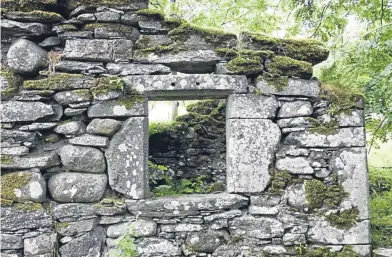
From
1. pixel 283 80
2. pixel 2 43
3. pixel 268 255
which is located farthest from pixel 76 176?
pixel 283 80

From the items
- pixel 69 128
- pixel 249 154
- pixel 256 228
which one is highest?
pixel 69 128

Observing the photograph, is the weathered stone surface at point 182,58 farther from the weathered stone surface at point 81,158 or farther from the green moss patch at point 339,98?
the green moss patch at point 339,98

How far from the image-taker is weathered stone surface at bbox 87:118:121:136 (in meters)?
3.91

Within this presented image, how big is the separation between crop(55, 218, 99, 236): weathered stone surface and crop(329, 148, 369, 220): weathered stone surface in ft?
8.63

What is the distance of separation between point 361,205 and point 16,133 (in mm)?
3650

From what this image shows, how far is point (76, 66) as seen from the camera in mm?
3969

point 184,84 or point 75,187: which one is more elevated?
point 184,84

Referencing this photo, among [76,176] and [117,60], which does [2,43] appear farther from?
[76,176]

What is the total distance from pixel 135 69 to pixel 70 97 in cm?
73

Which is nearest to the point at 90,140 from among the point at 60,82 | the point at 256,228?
the point at 60,82

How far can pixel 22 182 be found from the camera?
12.2 ft

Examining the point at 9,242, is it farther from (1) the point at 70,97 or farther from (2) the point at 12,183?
(1) the point at 70,97

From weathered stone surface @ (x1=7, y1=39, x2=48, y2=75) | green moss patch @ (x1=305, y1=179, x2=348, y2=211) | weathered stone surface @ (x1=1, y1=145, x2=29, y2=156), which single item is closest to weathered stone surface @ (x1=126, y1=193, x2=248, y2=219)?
green moss patch @ (x1=305, y1=179, x2=348, y2=211)

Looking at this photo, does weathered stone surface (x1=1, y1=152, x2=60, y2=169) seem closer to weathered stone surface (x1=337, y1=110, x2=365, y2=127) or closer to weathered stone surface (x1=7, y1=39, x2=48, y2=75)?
weathered stone surface (x1=7, y1=39, x2=48, y2=75)
